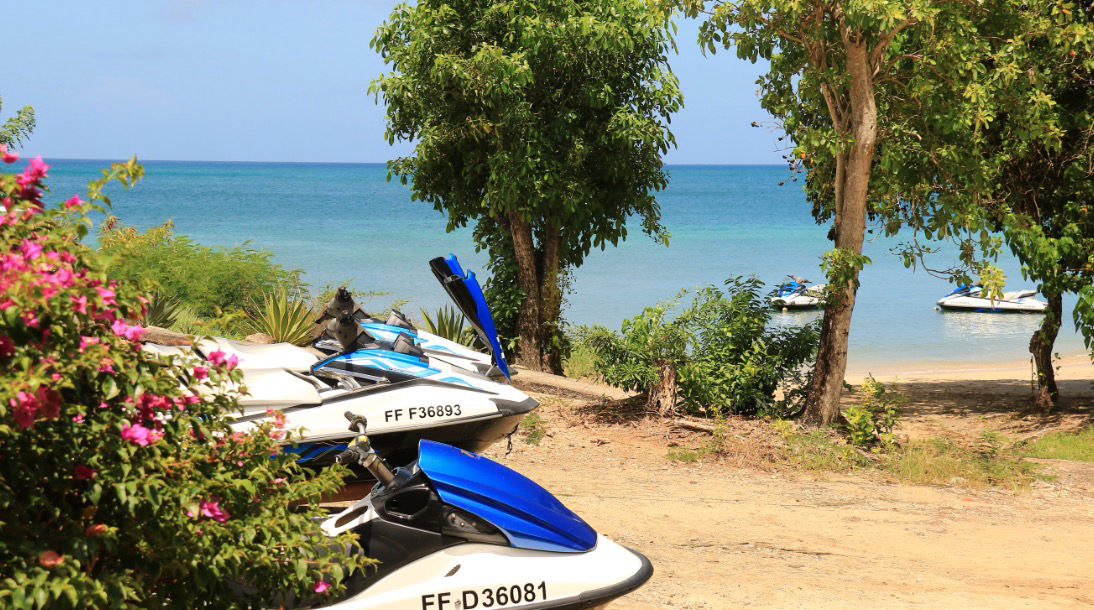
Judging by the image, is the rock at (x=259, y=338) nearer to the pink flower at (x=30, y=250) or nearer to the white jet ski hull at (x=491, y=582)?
the white jet ski hull at (x=491, y=582)

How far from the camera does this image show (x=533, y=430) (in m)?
9.72

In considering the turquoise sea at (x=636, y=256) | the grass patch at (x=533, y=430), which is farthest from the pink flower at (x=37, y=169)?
the turquoise sea at (x=636, y=256)

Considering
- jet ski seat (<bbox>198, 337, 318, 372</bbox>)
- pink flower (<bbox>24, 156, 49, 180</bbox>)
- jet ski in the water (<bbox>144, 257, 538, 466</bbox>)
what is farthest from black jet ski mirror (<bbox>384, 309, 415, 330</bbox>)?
pink flower (<bbox>24, 156, 49, 180</bbox>)

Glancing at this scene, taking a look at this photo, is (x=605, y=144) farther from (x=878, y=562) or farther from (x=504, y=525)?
(x=504, y=525)

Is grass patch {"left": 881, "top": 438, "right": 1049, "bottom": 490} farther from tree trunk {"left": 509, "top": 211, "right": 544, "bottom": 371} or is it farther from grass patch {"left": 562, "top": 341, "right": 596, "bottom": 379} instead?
grass patch {"left": 562, "top": 341, "right": 596, "bottom": 379}

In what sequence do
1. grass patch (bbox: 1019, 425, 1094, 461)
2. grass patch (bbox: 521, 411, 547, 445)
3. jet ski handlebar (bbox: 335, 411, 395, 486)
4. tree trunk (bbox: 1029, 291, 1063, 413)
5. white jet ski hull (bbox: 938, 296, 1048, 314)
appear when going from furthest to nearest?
white jet ski hull (bbox: 938, 296, 1048, 314), tree trunk (bbox: 1029, 291, 1063, 413), grass patch (bbox: 1019, 425, 1094, 461), grass patch (bbox: 521, 411, 547, 445), jet ski handlebar (bbox: 335, 411, 395, 486)

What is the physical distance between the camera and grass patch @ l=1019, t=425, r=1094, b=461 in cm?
1002

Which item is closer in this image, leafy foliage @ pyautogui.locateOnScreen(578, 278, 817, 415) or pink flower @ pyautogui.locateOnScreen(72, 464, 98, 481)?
pink flower @ pyautogui.locateOnScreen(72, 464, 98, 481)

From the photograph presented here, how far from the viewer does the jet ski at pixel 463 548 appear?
3658 mm

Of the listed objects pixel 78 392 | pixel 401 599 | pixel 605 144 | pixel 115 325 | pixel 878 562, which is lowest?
pixel 878 562

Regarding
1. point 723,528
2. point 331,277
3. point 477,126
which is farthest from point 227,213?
point 723,528

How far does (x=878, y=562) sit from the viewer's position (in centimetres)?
628

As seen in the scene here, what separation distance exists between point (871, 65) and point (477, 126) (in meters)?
4.65

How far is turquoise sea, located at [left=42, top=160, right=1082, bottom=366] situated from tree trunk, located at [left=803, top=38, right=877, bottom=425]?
334 inches
